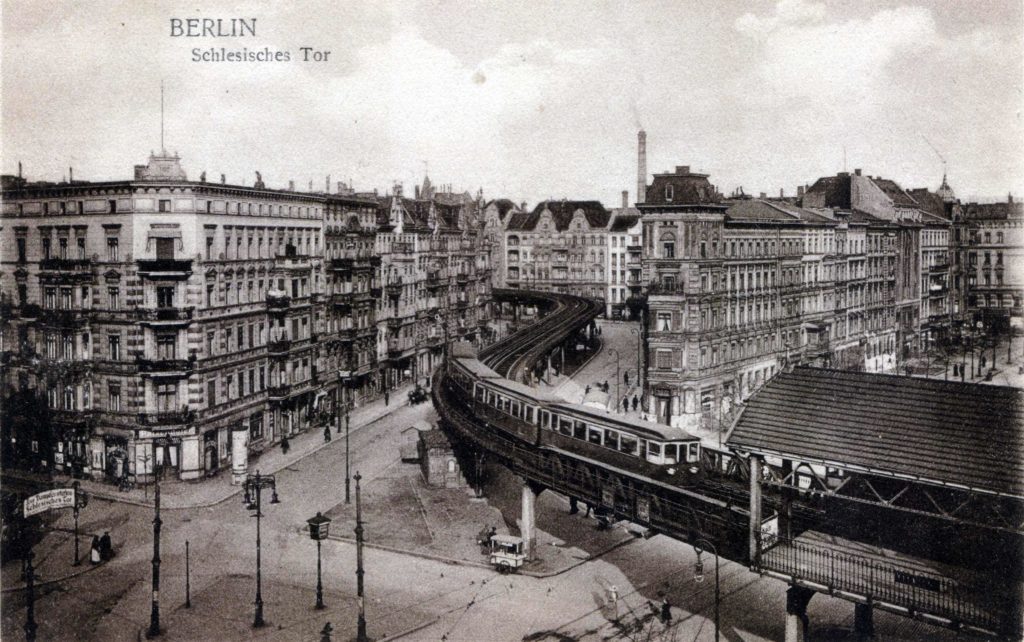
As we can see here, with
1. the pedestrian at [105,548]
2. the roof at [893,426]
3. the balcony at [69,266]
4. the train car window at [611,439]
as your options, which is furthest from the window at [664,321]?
the pedestrian at [105,548]

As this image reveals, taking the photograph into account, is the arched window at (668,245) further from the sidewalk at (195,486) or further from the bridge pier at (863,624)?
the bridge pier at (863,624)

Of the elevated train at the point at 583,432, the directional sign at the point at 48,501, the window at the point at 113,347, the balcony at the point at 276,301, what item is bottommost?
the directional sign at the point at 48,501

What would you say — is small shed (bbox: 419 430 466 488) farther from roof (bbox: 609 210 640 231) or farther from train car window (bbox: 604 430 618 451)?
roof (bbox: 609 210 640 231)

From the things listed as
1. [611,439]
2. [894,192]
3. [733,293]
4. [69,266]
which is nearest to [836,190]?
[894,192]

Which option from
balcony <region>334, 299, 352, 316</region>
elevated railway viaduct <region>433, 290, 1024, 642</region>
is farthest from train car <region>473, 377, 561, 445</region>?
balcony <region>334, 299, 352, 316</region>

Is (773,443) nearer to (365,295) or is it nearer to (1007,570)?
(1007,570)

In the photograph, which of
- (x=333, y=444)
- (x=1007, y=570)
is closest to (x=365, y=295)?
(x=333, y=444)
